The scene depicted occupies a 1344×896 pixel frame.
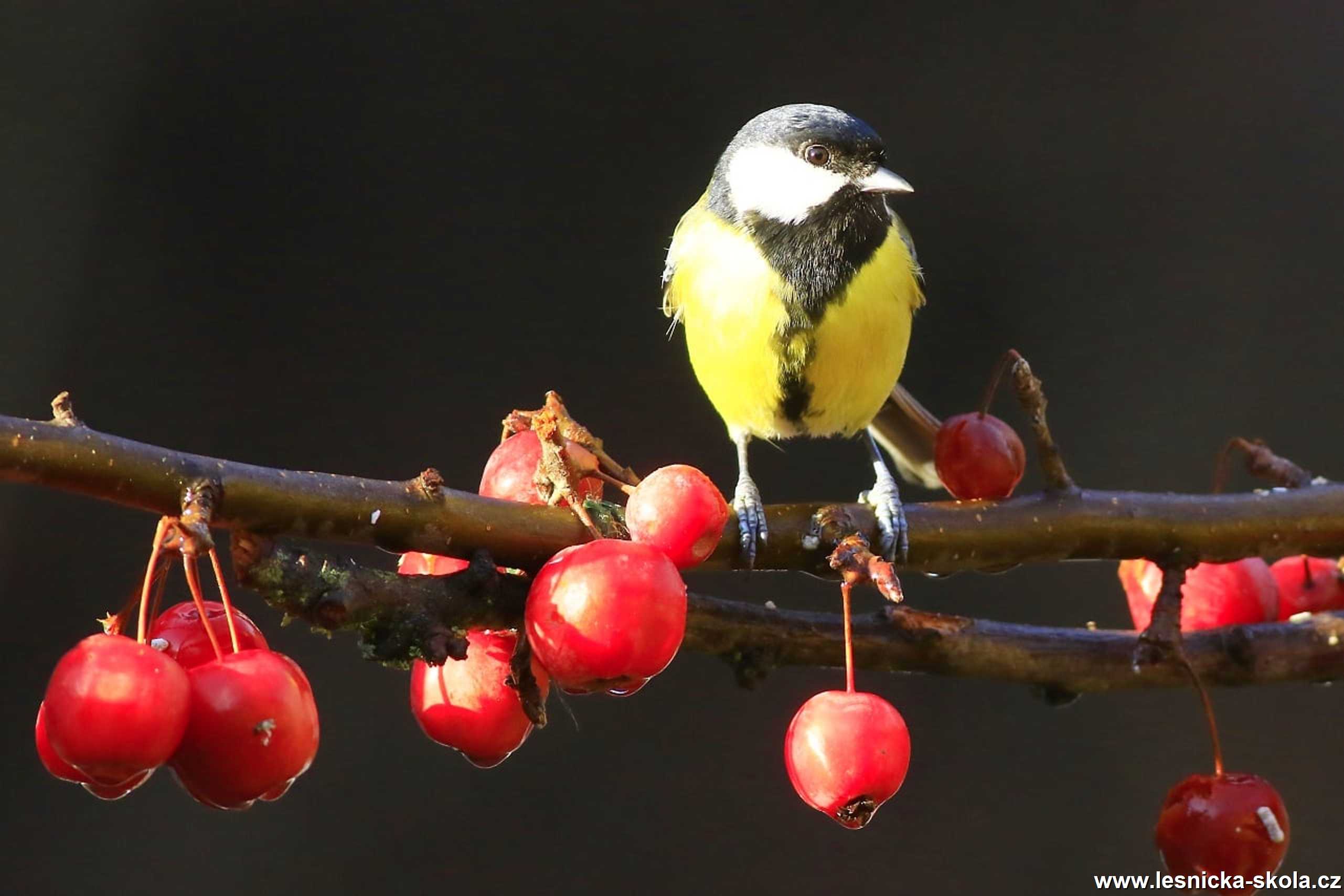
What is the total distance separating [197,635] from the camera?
32.0 inches

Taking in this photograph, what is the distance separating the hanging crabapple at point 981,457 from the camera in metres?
1.26

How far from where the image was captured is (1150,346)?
234cm

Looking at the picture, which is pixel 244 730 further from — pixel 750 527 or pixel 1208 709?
pixel 1208 709

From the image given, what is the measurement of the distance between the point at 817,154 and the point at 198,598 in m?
1.01

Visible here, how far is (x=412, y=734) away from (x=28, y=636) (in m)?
0.54

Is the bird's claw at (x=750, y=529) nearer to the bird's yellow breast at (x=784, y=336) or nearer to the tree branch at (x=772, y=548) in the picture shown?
the tree branch at (x=772, y=548)

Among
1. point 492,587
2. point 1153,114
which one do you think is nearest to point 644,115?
point 1153,114

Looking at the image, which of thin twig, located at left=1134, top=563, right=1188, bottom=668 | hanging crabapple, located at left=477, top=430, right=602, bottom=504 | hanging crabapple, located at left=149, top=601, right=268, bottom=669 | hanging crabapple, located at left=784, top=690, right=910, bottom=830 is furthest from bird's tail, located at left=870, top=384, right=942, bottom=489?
hanging crabapple, located at left=149, top=601, right=268, bottom=669

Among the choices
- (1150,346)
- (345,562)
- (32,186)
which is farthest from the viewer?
(1150,346)

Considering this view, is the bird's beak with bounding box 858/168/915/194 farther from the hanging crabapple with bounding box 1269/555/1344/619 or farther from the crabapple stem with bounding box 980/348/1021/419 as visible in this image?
the hanging crabapple with bounding box 1269/555/1344/619

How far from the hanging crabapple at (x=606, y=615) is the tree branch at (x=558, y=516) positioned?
0.49 ft

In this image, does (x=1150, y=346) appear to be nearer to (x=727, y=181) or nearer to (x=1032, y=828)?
(x=1032, y=828)

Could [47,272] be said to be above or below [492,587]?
above

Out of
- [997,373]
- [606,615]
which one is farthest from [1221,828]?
[606,615]
